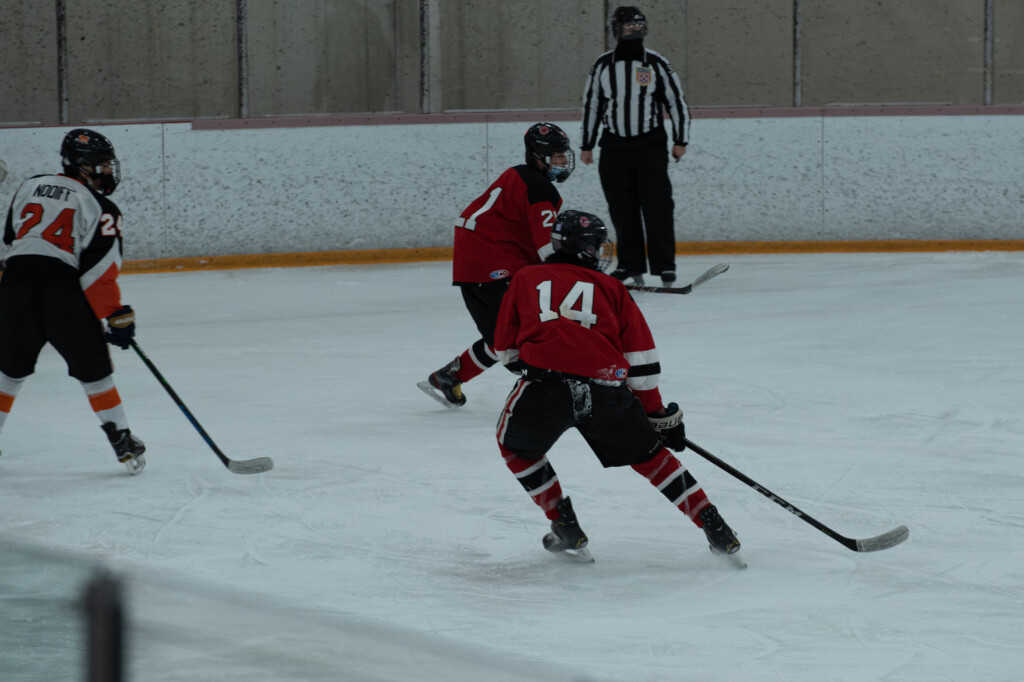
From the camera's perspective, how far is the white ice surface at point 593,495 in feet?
8.82

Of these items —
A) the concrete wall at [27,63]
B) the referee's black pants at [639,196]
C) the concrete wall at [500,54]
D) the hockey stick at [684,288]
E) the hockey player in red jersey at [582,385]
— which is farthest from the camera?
the concrete wall at [500,54]

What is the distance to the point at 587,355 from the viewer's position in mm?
2998

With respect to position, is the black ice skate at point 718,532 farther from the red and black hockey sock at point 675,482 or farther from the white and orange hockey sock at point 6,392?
the white and orange hockey sock at point 6,392

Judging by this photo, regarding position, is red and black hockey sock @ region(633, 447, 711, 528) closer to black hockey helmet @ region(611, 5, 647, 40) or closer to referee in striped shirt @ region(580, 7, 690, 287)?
referee in striped shirt @ region(580, 7, 690, 287)

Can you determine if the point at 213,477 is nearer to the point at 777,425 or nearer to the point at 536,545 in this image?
the point at 536,545

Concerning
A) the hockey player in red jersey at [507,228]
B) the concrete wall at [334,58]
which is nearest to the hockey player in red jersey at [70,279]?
the hockey player in red jersey at [507,228]

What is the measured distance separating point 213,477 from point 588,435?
1366 mm

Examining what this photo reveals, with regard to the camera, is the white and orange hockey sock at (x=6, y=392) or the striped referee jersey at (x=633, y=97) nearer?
the white and orange hockey sock at (x=6, y=392)

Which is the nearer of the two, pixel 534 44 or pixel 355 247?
pixel 355 247

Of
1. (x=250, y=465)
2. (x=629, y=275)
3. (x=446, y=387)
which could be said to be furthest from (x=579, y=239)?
(x=629, y=275)

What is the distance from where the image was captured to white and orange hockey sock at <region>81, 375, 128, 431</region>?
12.7 ft

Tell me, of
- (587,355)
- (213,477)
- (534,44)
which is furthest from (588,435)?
(534,44)

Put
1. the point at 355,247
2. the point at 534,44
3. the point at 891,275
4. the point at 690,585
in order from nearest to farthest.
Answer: the point at 690,585 → the point at 891,275 → the point at 355,247 → the point at 534,44

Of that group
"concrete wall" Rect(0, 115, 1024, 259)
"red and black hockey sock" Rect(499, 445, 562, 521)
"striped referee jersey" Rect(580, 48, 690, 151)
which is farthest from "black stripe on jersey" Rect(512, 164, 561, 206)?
"concrete wall" Rect(0, 115, 1024, 259)
